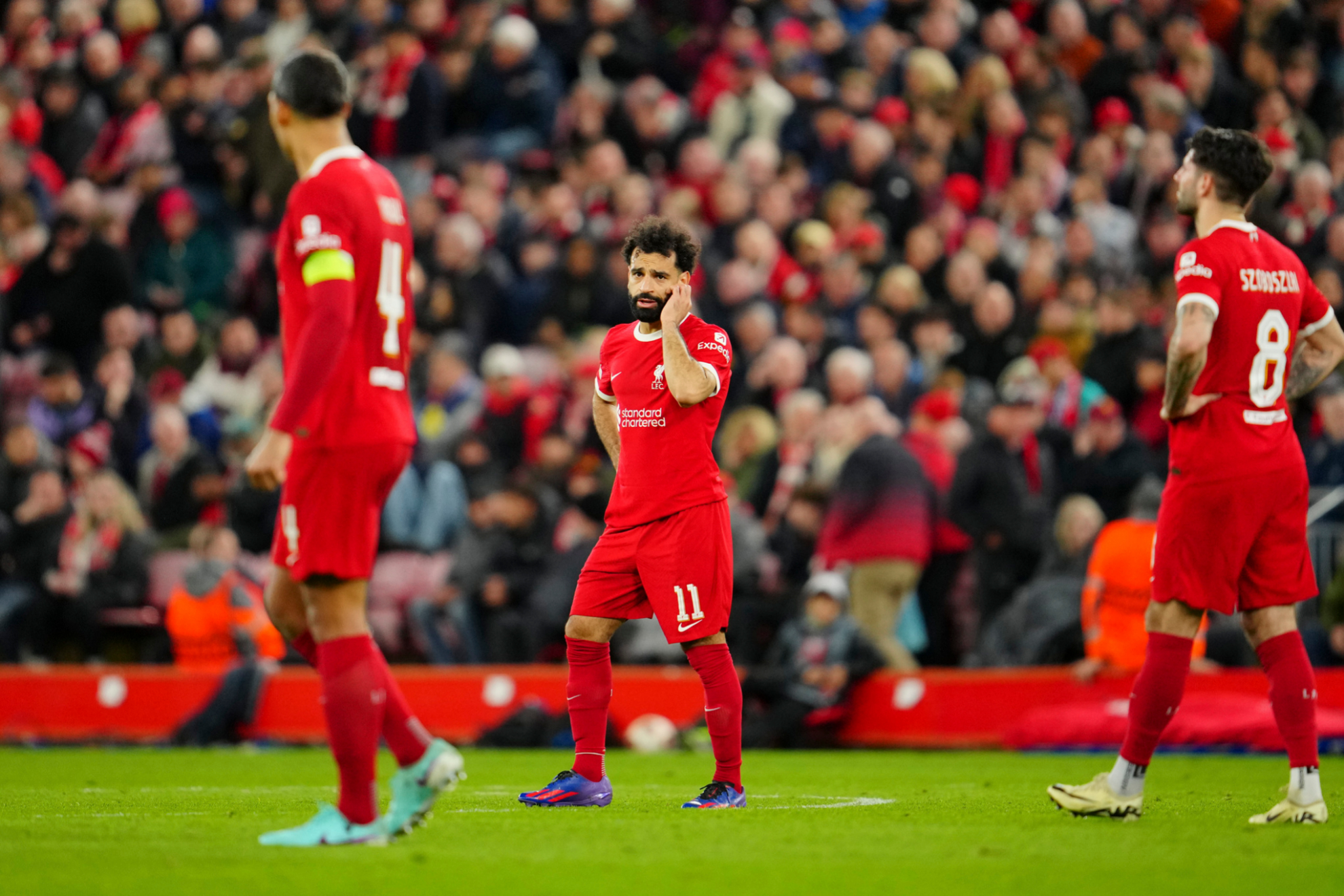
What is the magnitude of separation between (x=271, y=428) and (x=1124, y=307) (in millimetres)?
10102

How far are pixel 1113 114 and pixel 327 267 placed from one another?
13.4 meters

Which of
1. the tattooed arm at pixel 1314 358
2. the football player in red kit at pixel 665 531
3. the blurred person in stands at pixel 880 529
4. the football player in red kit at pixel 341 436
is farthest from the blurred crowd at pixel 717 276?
the football player in red kit at pixel 341 436

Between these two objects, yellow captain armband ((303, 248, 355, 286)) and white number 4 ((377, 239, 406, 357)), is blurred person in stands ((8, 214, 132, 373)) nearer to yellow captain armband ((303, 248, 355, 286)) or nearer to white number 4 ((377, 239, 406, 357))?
white number 4 ((377, 239, 406, 357))

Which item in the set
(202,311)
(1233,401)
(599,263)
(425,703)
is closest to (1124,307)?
(599,263)

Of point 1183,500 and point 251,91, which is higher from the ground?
point 251,91

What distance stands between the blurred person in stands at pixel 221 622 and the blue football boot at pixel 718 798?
24.1 feet

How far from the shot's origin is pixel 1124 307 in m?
14.5

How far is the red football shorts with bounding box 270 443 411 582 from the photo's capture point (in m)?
5.80

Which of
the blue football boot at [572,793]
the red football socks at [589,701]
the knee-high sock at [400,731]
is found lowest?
the blue football boot at [572,793]

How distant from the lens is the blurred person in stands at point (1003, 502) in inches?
544

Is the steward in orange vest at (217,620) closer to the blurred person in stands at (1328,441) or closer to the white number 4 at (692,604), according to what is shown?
the white number 4 at (692,604)

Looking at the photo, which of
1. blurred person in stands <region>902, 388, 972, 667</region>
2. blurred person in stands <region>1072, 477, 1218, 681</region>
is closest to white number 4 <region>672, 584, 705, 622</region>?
blurred person in stands <region>1072, 477, 1218, 681</region>

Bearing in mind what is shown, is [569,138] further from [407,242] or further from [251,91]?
[407,242]

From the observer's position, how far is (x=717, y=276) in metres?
16.5
